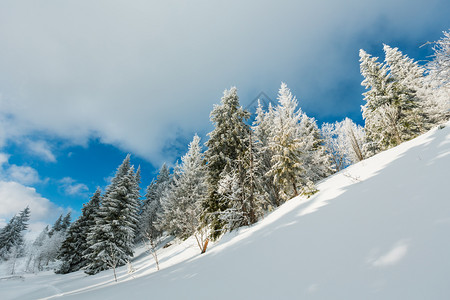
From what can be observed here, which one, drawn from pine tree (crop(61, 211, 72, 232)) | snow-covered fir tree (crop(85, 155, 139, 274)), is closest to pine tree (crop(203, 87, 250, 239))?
snow-covered fir tree (crop(85, 155, 139, 274))

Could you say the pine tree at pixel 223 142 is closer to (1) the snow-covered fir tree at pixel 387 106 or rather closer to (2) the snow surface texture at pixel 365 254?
(2) the snow surface texture at pixel 365 254

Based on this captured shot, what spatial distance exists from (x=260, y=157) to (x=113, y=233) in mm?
17503

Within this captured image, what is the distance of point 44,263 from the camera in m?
48.7

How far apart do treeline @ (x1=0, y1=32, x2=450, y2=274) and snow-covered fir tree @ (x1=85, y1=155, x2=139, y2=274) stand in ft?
0.34

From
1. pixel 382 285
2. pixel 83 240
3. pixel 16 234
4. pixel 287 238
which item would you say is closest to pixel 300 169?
pixel 287 238

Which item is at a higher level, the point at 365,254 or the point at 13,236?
the point at 13,236

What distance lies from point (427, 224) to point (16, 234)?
234ft

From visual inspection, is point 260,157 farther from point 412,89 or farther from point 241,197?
point 412,89

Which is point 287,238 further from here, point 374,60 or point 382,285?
point 374,60

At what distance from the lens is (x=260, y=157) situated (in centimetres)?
1572

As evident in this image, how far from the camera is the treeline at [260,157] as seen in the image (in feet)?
40.4

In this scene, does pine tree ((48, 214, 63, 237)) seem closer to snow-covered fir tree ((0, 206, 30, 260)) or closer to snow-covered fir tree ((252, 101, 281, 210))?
snow-covered fir tree ((0, 206, 30, 260))

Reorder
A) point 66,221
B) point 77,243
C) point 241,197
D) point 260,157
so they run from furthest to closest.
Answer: point 66,221 < point 77,243 < point 260,157 < point 241,197

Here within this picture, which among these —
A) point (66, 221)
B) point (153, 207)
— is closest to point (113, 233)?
point (153, 207)
